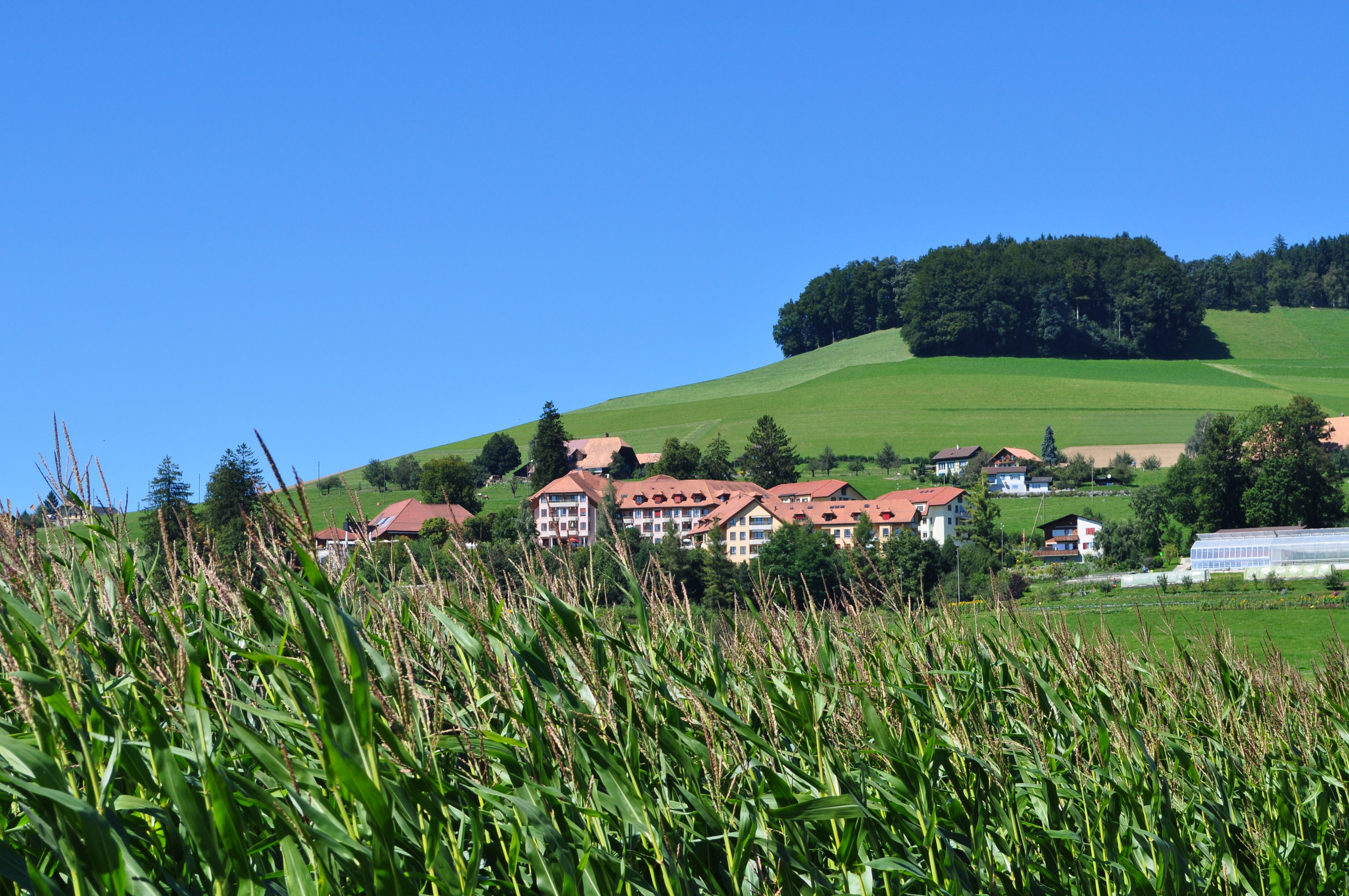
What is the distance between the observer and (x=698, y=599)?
44688 millimetres

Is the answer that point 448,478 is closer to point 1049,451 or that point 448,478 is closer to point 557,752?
point 1049,451

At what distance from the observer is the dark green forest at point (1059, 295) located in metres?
135

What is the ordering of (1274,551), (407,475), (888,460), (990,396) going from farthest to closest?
(990,396), (407,475), (888,460), (1274,551)

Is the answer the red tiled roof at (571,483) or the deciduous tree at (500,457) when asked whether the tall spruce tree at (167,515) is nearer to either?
the red tiled roof at (571,483)

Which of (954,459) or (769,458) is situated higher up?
(769,458)

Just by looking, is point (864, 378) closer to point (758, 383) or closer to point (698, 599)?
point (758, 383)

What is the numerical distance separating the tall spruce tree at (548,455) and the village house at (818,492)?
58.5ft

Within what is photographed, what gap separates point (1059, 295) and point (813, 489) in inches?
2670

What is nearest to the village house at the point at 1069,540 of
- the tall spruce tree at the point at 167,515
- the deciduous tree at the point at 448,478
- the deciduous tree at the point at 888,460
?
the deciduous tree at the point at 888,460

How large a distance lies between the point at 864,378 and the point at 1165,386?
3183 centimetres

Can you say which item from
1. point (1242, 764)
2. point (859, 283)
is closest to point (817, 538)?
point (1242, 764)

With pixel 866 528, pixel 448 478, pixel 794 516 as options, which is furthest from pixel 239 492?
pixel 448 478

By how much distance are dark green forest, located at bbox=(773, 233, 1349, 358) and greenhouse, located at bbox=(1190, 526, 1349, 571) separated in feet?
249

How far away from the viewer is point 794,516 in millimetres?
71688
